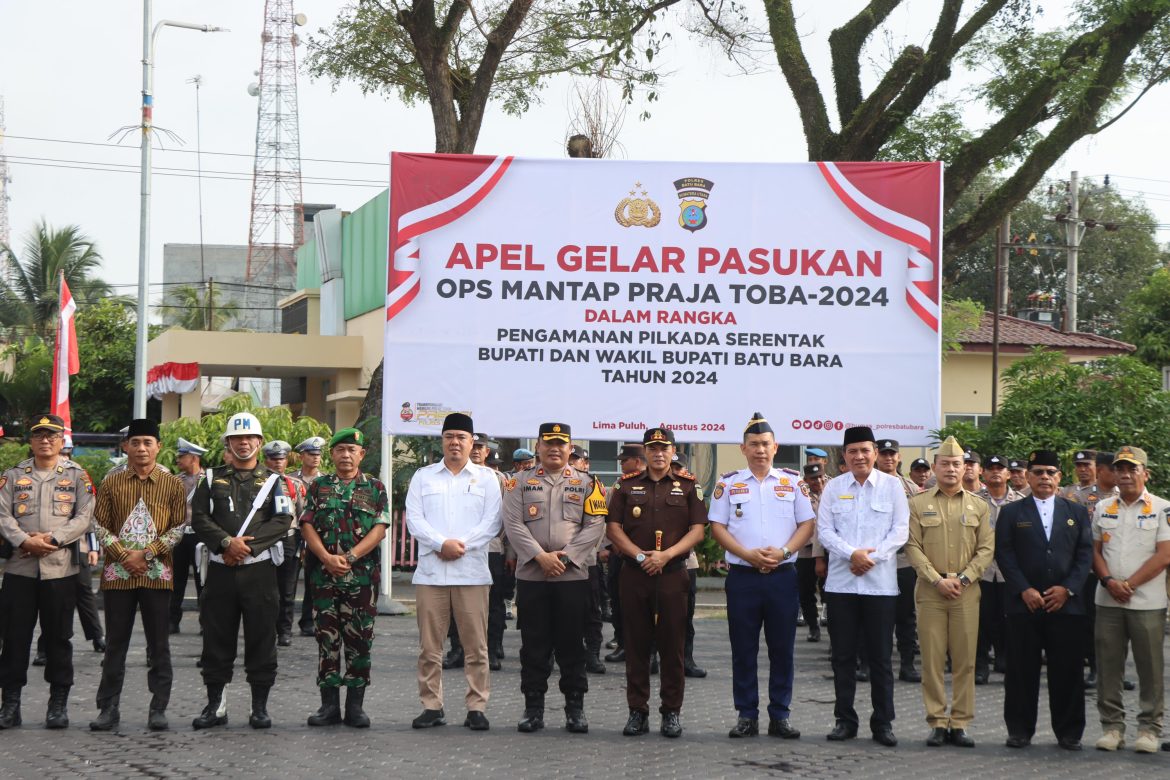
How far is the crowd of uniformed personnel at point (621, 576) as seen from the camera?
8.45 meters

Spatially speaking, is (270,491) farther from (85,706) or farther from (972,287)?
(972,287)

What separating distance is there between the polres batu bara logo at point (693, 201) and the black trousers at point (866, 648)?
567 cm

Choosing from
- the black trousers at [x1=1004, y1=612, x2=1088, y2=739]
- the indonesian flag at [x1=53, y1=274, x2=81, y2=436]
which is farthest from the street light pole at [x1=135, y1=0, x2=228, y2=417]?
the black trousers at [x1=1004, y1=612, x2=1088, y2=739]

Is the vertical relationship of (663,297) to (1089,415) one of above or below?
above

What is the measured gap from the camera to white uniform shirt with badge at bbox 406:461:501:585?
8.85 m

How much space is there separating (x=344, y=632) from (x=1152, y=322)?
32.3 metres

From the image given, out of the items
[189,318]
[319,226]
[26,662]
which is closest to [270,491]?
[26,662]

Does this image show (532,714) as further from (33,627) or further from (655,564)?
(33,627)

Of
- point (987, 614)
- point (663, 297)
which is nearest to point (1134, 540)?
point (987, 614)

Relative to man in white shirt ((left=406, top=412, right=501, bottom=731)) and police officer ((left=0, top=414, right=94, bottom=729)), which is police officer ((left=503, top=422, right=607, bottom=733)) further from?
police officer ((left=0, top=414, right=94, bottom=729))

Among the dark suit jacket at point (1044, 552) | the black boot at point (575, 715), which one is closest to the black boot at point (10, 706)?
the black boot at point (575, 715)

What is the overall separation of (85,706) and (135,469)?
1.85m

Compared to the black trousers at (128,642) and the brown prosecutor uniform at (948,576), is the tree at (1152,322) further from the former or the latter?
the black trousers at (128,642)

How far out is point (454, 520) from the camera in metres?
8.90
